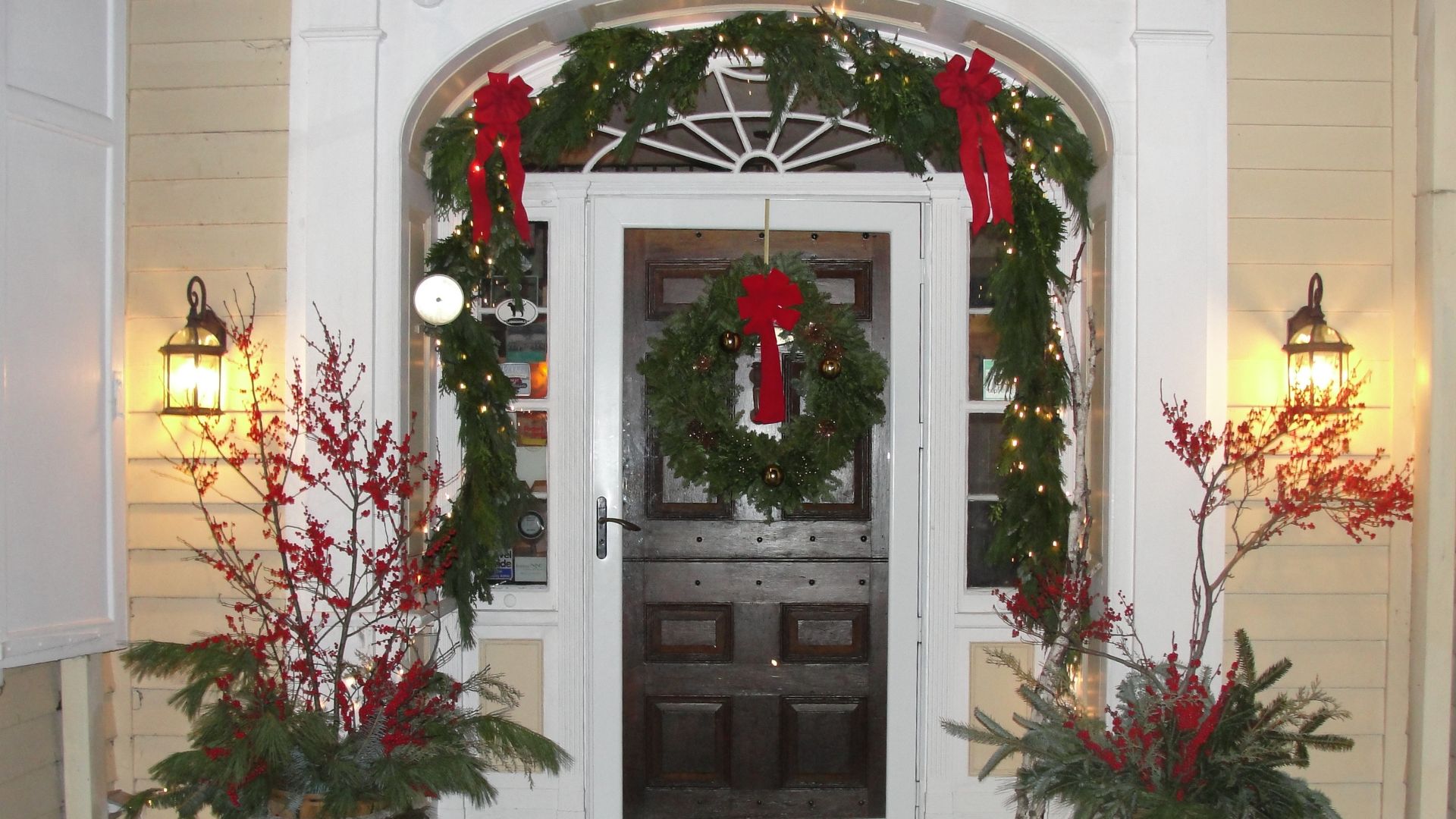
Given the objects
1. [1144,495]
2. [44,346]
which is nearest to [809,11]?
[1144,495]

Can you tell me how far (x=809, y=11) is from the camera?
3439 millimetres

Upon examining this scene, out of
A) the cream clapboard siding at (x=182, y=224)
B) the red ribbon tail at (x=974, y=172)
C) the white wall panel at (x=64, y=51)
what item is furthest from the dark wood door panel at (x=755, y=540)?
the white wall panel at (x=64, y=51)

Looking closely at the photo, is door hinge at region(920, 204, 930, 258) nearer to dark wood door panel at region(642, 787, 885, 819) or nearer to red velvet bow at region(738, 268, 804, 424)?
red velvet bow at region(738, 268, 804, 424)

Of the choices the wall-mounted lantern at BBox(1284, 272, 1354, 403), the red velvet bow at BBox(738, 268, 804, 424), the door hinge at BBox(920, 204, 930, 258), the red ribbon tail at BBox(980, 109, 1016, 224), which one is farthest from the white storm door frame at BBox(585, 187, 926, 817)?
the wall-mounted lantern at BBox(1284, 272, 1354, 403)

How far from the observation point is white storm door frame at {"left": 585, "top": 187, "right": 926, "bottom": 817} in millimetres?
Result: 3611

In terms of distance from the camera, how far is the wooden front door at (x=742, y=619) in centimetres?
365

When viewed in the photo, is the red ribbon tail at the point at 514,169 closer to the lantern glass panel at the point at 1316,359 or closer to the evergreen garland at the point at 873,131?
the evergreen garland at the point at 873,131

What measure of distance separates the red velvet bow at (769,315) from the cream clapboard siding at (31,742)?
2189mm

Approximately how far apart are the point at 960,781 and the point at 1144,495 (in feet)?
3.67

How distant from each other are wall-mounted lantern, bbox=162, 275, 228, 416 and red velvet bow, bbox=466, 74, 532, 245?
804mm

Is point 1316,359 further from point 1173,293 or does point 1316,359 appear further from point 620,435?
point 620,435

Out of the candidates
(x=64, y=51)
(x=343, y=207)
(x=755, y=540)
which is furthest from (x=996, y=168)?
(x=64, y=51)

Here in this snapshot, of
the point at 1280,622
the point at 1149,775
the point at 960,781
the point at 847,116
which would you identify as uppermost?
the point at 847,116

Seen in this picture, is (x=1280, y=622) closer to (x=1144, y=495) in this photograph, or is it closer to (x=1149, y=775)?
(x=1144, y=495)
